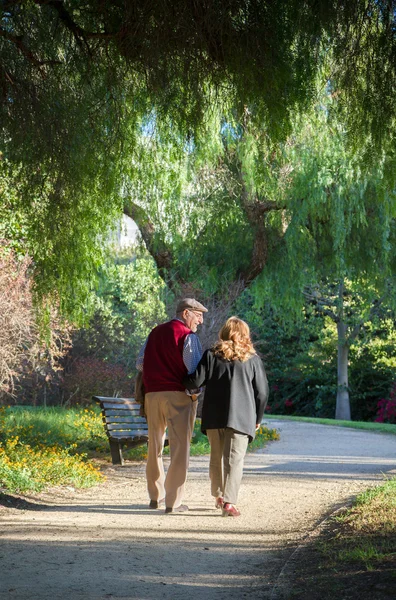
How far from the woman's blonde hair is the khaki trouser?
1.93 feet

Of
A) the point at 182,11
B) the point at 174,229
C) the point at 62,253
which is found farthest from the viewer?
the point at 174,229

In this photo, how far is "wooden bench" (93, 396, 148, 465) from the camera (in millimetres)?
12727

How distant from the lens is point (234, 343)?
8.68 meters

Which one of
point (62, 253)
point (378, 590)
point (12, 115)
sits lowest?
point (378, 590)

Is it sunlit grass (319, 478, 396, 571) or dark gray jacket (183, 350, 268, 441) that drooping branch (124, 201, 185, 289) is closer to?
dark gray jacket (183, 350, 268, 441)

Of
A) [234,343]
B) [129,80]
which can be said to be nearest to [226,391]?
[234,343]

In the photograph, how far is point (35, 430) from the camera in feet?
52.3

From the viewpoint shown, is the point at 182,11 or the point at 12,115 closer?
the point at 182,11

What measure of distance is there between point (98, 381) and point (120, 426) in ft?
31.3

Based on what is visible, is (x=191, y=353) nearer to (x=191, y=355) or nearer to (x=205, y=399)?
(x=191, y=355)

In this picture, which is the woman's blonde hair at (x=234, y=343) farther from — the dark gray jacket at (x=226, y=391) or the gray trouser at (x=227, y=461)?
the gray trouser at (x=227, y=461)

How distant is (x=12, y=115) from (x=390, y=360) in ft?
87.6

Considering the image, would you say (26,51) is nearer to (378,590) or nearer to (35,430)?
(378,590)

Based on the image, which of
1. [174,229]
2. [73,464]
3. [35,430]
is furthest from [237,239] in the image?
[73,464]
